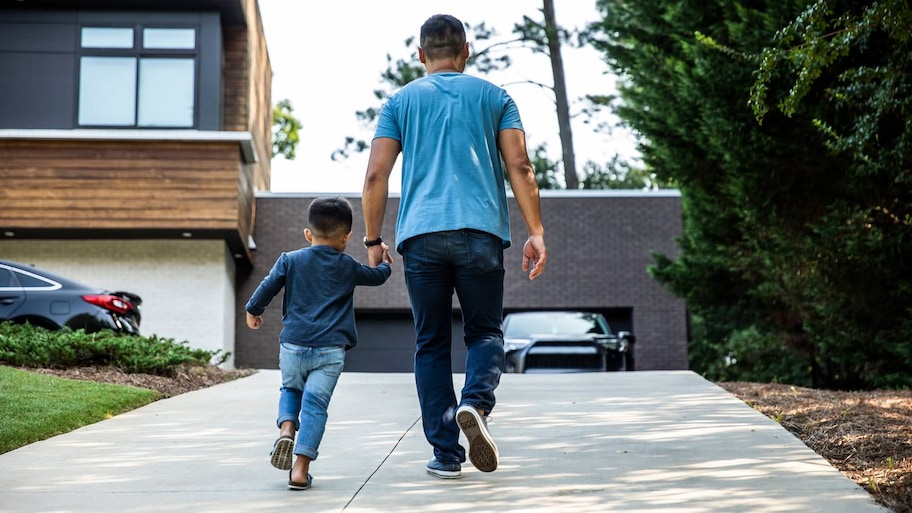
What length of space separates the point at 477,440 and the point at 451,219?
0.97 meters

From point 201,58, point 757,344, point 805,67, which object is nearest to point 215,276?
point 201,58

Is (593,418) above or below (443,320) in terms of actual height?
below

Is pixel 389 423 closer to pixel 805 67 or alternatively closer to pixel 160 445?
pixel 160 445

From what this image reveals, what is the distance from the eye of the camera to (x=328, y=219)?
195 inches

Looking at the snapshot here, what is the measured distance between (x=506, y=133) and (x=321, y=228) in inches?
38.2

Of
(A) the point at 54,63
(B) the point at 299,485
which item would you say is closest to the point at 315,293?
(B) the point at 299,485

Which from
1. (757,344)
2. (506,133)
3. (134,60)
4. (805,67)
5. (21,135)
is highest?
(134,60)

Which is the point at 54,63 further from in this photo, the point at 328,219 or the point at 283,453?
the point at 283,453

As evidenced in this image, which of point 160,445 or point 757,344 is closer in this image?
point 160,445

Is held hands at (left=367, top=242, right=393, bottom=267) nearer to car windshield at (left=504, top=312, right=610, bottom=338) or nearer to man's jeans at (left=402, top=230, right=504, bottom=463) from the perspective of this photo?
man's jeans at (left=402, top=230, right=504, bottom=463)

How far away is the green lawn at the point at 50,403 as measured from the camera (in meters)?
6.75

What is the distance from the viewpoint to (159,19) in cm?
1827

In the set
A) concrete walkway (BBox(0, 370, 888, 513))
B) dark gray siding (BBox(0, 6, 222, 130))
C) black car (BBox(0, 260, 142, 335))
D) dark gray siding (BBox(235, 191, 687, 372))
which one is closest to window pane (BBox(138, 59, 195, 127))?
dark gray siding (BBox(0, 6, 222, 130))

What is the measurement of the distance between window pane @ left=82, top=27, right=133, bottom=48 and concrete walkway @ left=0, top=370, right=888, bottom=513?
453 inches
